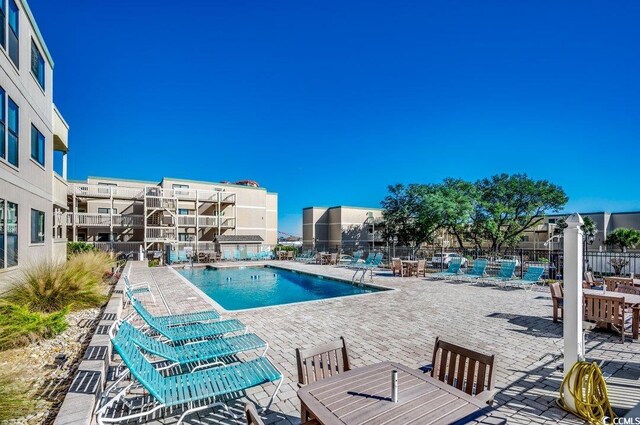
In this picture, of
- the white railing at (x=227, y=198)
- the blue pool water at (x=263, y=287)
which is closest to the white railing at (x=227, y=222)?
the white railing at (x=227, y=198)

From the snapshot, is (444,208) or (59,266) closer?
(59,266)

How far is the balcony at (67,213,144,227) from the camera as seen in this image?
25.9 meters

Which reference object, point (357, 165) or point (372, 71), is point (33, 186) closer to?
point (372, 71)

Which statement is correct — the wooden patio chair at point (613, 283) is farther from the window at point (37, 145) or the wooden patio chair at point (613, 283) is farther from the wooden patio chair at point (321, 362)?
the window at point (37, 145)

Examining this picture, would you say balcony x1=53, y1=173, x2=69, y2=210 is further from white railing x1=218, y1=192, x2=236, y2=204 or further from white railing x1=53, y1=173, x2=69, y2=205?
white railing x1=218, y1=192, x2=236, y2=204

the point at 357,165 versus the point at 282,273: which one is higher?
the point at 357,165

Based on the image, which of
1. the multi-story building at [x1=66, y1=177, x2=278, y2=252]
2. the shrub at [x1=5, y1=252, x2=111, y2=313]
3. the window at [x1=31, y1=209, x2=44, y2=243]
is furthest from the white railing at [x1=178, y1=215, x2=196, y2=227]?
the shrub at [x1=5, y1=252, x2=111, y2=313]

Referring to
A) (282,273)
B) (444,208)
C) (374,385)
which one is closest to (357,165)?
(444,208)

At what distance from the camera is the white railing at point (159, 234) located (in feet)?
89.7

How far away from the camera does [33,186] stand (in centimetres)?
962

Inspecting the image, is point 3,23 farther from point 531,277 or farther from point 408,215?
point 408,215

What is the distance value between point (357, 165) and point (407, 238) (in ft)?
78.5

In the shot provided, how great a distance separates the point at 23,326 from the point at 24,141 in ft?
22.4

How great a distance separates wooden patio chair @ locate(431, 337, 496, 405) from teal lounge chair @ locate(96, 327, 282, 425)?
167cm
